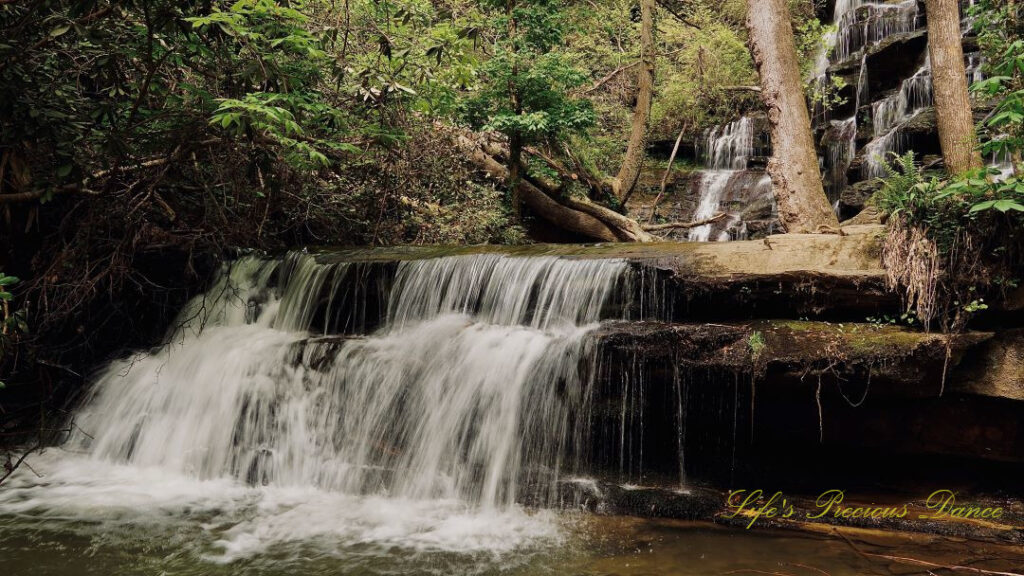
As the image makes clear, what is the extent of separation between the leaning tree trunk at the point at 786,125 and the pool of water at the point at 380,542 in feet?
12.4

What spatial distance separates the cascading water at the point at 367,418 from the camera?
5203 mm

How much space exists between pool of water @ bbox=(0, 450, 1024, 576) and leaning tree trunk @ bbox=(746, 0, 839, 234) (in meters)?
3.79

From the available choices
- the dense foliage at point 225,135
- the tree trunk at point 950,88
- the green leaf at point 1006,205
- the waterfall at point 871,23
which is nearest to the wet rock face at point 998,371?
the green leaf at point 1006,205

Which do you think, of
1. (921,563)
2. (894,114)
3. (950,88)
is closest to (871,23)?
(894,114)

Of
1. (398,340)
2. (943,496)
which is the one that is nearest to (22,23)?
(398,340)

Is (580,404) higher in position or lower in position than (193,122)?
lower

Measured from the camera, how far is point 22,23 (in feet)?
15.7

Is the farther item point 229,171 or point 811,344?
point 229,171

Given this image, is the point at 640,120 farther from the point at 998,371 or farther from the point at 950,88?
the point at 998,371

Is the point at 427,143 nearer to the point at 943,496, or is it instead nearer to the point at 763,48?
the point at 763,48

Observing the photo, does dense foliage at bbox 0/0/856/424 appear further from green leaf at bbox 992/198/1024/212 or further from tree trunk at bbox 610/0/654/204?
green leaf at bbox 992/198/1024/212

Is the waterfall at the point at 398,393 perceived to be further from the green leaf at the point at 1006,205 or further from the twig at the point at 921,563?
the green leaf at the point at 1006,205

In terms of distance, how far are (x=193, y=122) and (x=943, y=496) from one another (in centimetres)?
763

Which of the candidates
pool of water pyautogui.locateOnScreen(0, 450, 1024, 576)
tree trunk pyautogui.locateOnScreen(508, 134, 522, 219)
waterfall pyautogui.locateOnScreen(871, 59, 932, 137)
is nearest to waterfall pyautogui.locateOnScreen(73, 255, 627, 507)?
pool of water pyautogui.locateOnScreen(0, 450, 1024, 576)
